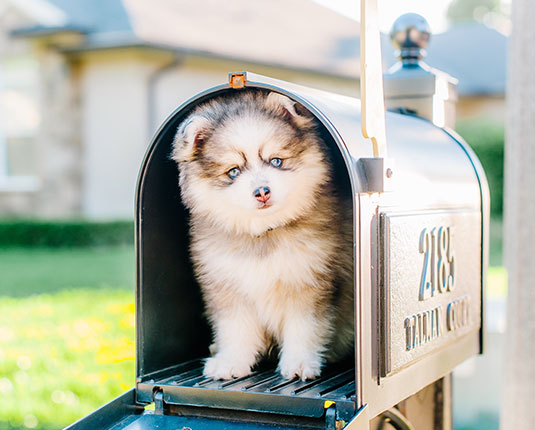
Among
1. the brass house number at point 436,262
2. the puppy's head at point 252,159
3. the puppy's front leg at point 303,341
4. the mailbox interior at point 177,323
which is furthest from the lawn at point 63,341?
the brass house number at point 436,262

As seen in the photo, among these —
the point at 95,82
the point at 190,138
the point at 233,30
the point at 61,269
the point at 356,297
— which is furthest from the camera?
the point at 233,30

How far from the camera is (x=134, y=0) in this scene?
41.5ft

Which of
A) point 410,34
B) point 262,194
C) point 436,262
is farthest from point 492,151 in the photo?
point 262,194

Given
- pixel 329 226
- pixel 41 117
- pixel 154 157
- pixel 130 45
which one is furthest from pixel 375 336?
pixel 41 117

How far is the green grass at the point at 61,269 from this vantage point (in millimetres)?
8102

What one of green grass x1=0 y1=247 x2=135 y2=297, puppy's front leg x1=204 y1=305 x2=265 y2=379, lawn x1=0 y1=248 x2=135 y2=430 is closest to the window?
green grass x1=0 y1=247 x2=135 y2=297

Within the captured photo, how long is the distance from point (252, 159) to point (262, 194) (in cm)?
13

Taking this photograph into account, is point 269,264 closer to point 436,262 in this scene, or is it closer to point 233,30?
point 436,262

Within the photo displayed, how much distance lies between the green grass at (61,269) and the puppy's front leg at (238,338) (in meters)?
5.90

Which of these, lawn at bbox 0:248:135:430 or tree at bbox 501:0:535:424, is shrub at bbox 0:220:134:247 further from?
tree at bbox 501:0:535:424

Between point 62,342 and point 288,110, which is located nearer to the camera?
point 288,110

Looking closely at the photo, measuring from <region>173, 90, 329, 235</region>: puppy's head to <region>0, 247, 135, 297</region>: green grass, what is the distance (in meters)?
6.03

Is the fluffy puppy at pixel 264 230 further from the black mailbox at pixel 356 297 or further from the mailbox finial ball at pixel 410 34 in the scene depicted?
the mailbox finial ball at pixel 410 34

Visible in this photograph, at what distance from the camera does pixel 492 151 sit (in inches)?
582
